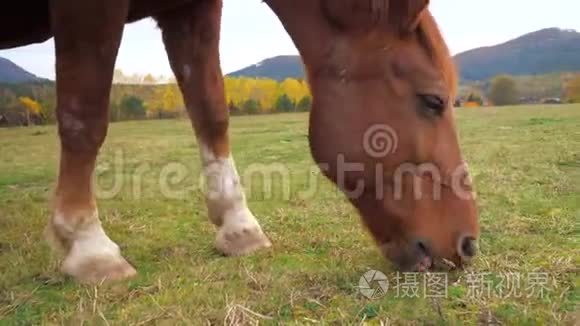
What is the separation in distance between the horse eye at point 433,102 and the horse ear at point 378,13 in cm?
28

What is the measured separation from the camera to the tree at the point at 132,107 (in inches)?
671

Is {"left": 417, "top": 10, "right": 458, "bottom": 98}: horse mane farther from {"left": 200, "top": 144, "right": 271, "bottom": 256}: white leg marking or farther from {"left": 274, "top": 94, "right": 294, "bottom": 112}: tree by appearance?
{"left": 274, "top": 94, "right": 294, "bottom": 112}: tree

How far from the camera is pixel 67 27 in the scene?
2.62 m

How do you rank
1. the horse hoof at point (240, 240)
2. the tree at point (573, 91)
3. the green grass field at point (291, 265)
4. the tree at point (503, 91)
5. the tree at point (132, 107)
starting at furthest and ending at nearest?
the tree at point (503, 91)
the tree at point (573, 91)
the tree at point (132, 107)
the horse hoof at point (240, 240)
the green grass field at point (291, 265)

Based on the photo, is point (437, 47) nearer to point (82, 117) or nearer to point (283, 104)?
point (82, 117)

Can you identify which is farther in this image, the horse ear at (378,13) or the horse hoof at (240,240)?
the horse hoof at (240,240)


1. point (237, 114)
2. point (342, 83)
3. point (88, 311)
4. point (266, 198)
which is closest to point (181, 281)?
point (88, 311)

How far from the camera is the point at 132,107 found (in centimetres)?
1744

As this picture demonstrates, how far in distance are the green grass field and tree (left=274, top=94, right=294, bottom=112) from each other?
1420 centimetres

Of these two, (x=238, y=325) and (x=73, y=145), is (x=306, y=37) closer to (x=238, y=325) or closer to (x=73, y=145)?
(x=73, y=145)

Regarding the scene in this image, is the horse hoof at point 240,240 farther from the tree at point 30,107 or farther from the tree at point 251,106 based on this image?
the tree at point 251,106

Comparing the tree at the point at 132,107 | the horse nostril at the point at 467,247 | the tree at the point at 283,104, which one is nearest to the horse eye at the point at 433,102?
the horse nostril at the point at 467,247

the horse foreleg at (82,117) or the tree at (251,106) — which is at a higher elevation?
the horse foreleg at (82,117)

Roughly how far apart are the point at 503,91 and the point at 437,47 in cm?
3184
